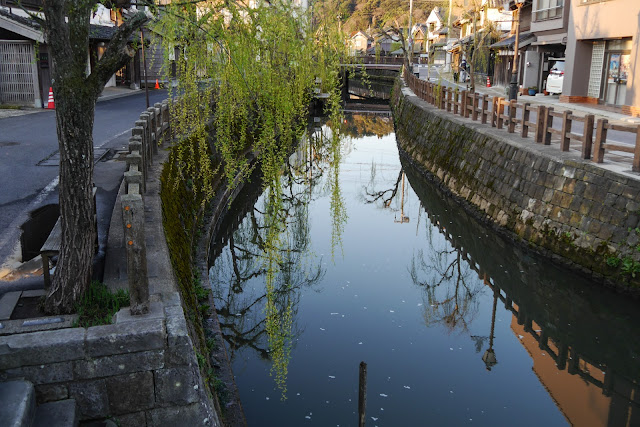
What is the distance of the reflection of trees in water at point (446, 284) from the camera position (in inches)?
377

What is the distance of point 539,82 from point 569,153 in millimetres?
22217

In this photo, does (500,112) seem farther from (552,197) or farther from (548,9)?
(548,9)

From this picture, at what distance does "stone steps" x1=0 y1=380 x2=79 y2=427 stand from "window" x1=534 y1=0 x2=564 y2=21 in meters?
26.8

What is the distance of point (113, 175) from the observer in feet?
34.5

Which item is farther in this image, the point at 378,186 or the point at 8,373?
the point at 378,186

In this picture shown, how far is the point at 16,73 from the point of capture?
2283 cm

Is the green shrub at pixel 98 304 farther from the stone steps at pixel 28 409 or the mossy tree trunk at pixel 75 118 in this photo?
the stone steps at pixel 28 409

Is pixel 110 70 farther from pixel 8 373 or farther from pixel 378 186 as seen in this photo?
pixel 378 186

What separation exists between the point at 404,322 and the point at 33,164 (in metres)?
7.91

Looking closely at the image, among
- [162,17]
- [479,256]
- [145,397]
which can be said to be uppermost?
[162,17]

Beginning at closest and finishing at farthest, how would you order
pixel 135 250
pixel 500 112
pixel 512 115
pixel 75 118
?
pixel 135 250 < pixel 75 118 < pixel 512 115 < pixel 500 112

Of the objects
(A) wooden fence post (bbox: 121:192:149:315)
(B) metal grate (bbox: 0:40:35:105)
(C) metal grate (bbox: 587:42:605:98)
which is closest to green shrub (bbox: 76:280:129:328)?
(A) wooden fence post (bbox: 121:192:149:315)

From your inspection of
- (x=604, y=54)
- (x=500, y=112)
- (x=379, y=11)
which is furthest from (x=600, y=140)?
(x=379, y=11)

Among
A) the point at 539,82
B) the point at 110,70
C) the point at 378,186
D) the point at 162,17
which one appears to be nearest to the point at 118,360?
the point at 110,70
